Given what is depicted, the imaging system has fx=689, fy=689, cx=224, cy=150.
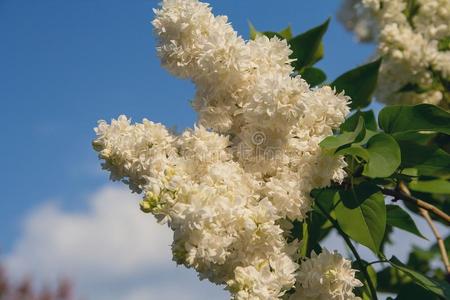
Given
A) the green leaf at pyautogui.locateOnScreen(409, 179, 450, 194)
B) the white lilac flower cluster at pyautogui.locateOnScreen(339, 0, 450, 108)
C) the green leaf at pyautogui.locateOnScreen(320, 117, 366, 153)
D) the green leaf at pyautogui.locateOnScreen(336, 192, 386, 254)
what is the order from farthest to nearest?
the white lilac flower cluster at pyautogui.locateOnScreen(339, 0, 450, 108) → the green leaf at pyautogui.locateOnScreen(409, 179, 450, 194) → the green leaf at pyautogui.locateOnScreen(336, 192, 386, 254) → the green leaf at pyautogui.locateOnScreen(320, 117, 366, 153)

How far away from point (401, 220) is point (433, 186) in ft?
0.47

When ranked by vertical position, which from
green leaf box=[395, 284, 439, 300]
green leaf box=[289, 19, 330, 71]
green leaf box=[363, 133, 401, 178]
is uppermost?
green leaf box=[289, 19, 330, 71]

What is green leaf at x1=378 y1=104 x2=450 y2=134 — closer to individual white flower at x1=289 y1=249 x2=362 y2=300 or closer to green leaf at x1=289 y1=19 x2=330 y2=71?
individual white flower at x1=289 y1=249 x2=362 y2=300

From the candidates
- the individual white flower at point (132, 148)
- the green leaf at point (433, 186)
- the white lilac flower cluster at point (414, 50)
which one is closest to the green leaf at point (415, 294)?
the green leaf at point (433, 186)

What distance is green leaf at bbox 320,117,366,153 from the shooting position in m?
1.58

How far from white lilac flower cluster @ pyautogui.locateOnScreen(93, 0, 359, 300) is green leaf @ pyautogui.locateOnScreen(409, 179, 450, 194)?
512 mm

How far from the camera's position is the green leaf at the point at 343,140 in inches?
62.2

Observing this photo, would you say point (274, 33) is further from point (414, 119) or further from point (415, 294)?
point (415, 294)

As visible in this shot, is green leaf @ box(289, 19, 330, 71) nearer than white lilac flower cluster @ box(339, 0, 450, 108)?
Yes

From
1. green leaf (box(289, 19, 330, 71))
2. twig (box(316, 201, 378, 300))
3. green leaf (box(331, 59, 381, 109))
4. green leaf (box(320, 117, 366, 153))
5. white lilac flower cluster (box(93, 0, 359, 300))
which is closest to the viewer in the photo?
white lilac flower cluster (box(93, 0, 359, 300))

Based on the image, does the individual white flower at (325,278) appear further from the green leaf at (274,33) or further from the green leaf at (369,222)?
the green leaf at (274,33)

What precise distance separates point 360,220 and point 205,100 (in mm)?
503

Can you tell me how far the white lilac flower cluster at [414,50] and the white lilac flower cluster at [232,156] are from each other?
1.55 m

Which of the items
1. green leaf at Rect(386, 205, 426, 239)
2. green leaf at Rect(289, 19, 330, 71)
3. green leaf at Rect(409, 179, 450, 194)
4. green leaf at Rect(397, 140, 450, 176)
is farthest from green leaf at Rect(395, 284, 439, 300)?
green leaf at Rect(289, 19, 330, 71)
